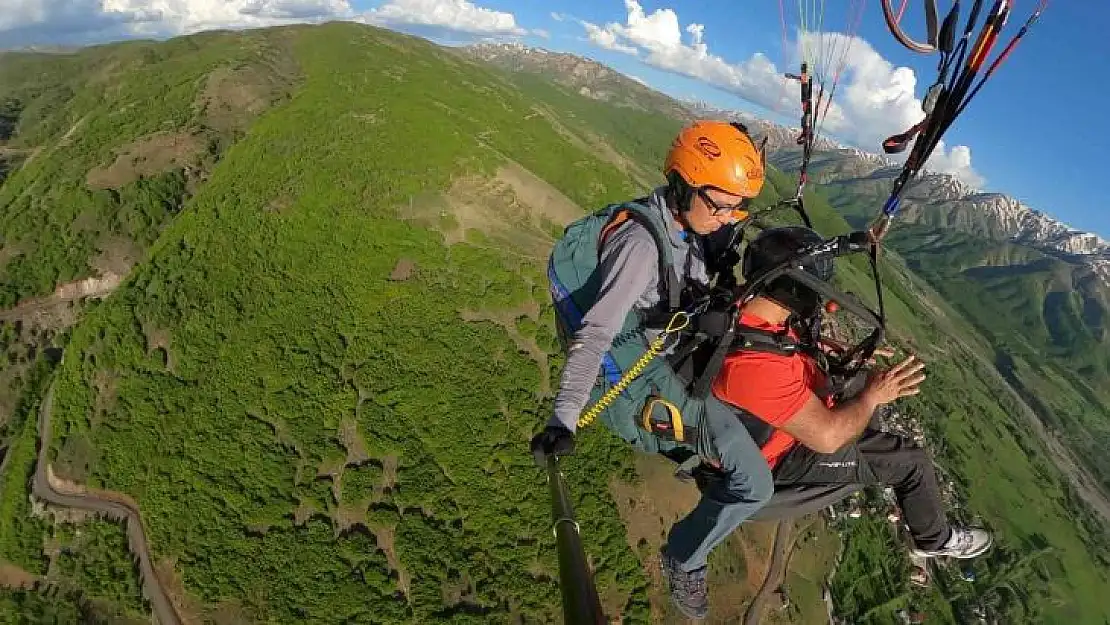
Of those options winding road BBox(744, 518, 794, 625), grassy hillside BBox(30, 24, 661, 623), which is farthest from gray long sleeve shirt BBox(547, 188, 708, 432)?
winding road BBox(744, 518, 794, 625)

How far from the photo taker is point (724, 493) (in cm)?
527

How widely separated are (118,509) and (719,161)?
146 feet

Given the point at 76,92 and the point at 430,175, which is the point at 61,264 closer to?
the point at 430,175

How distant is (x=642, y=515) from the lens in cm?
3572

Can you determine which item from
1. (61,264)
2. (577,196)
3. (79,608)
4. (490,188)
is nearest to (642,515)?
(79,608)

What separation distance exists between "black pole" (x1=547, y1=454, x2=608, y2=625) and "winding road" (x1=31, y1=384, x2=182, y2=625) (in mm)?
37425

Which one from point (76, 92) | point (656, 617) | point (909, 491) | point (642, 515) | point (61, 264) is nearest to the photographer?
point (909, 491)

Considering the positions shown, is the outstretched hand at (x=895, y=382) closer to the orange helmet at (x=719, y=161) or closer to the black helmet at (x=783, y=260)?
the black helmet at (x=783, y=260)

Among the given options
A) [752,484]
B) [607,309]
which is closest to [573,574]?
[607,309]

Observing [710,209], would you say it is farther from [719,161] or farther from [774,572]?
[774,572]

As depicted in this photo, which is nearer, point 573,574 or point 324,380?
point 573,574

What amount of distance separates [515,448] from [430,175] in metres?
36.5

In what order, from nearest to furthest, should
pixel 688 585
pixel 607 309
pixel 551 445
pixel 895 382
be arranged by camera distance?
pixel 551 445 → pixel 607 309 → pixel 895 382 → pixel 688 585

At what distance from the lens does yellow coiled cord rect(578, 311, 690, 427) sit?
14.5 ft
